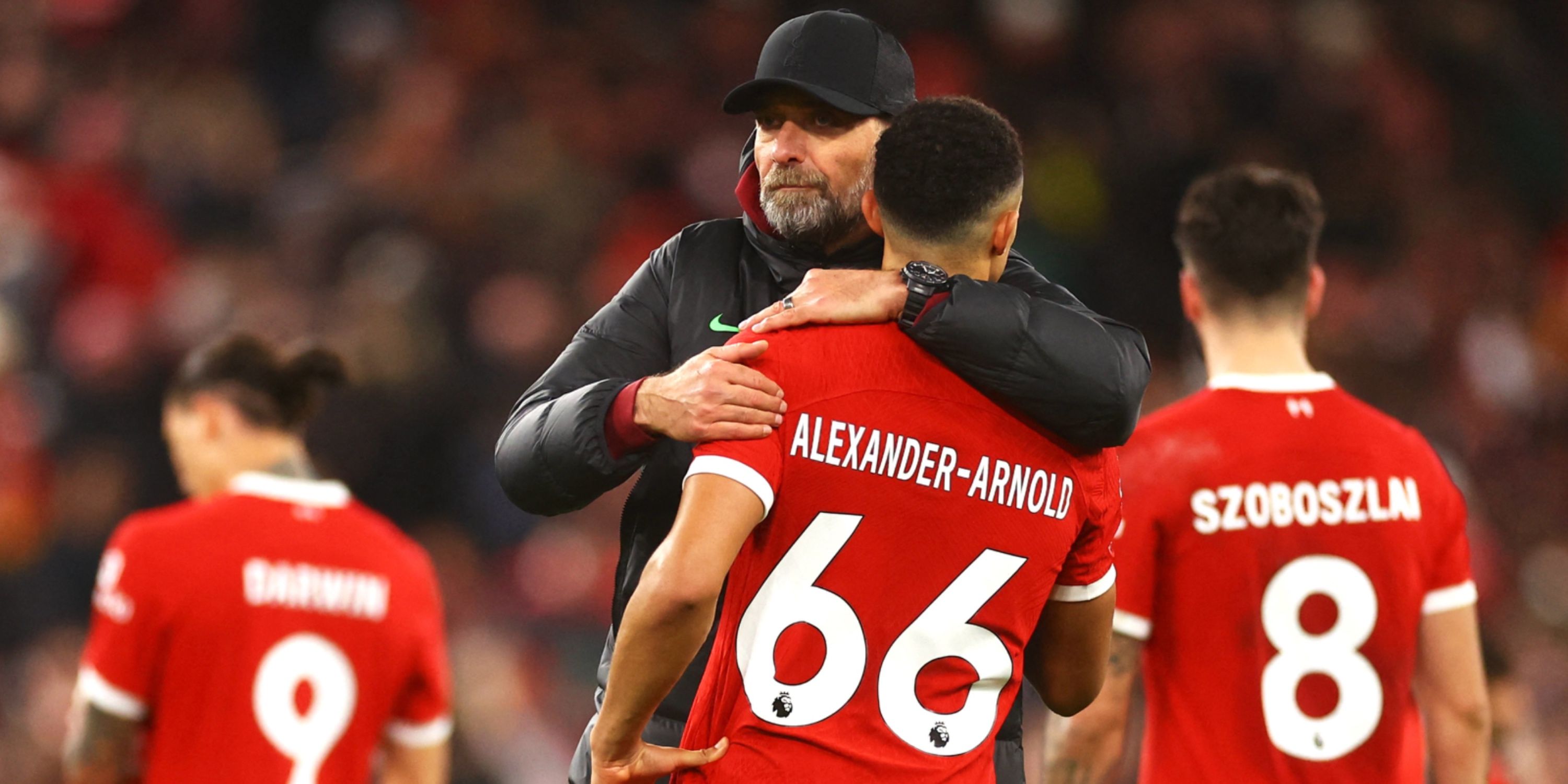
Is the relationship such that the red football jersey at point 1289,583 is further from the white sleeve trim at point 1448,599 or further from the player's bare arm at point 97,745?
the player's bare arm at point 97,745

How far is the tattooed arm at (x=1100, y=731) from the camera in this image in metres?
3.49

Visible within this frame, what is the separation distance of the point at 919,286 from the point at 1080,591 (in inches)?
22.5

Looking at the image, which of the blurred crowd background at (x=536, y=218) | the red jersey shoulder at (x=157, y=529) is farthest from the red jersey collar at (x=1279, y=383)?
the blurred crowd background at (x=536, y=218)

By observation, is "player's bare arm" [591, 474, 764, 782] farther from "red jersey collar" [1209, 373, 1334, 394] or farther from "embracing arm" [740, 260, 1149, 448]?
"red jersey collar" [1209, 373, 1334, 394]

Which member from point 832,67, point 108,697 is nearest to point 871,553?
point 832,67

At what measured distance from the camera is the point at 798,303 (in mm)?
2393

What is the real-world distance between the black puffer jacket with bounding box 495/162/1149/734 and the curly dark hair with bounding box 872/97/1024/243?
0.36 feet

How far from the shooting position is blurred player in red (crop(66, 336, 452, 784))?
416 centimetres

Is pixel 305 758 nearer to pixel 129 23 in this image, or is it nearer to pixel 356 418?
pixel 356 418

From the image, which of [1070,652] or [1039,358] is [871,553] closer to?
[1039,358]

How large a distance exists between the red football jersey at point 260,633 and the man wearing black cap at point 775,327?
5.39 ft

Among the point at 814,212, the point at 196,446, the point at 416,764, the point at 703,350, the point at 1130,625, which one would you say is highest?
the point at 814,212

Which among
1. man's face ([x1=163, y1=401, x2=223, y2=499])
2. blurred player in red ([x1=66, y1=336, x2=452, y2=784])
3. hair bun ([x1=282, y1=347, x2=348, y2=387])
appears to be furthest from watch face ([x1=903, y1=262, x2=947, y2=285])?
man's face ([x1=163, y1=401, x2=223, y2=499])

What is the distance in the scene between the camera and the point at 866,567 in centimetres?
231
